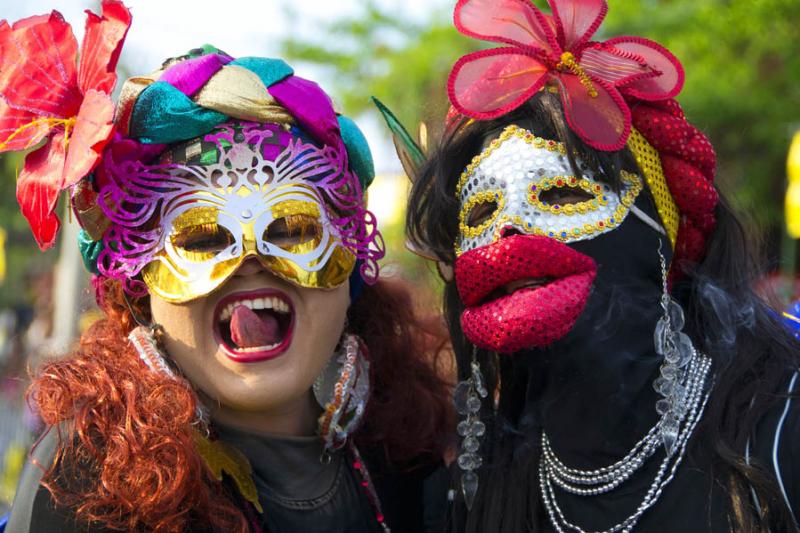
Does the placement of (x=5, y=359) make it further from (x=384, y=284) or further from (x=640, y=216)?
(x=640, y=216)

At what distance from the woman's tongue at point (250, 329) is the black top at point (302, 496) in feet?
0.92

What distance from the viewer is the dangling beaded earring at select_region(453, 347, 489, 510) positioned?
8.21ft

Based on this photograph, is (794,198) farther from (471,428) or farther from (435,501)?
(471,428)

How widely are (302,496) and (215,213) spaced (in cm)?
80

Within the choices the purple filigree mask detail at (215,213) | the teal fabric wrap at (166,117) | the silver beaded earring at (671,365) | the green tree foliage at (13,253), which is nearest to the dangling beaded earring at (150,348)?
the purple filigree mask detail at (215,213)

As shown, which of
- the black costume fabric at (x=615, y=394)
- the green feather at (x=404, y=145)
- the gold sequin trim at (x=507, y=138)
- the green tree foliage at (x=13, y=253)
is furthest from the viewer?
the green tree foliage at (x=13, y=253)

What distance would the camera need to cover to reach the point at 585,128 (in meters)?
2.29

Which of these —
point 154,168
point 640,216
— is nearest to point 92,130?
point 154,168

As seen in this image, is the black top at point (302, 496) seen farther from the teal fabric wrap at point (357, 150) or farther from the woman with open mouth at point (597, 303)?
the teal fabric wrap at point (357, 150)

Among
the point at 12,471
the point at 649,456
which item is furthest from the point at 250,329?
the point at 12,471

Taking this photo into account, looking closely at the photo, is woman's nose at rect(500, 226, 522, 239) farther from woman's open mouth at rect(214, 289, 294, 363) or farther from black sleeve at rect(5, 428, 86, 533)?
black sleeve at rect(5, 428, 86, 533)

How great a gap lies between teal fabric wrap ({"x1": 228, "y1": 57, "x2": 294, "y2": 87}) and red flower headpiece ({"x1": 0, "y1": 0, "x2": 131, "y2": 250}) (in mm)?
392

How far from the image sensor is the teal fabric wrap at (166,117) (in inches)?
95.6

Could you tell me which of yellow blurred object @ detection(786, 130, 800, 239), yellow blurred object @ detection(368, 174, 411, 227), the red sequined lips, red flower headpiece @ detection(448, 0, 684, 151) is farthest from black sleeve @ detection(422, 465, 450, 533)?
yellow blurred object @ detection(368, 174, 411, 227)
